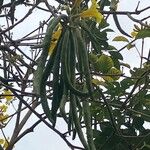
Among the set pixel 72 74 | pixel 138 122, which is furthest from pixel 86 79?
pixel 138 122

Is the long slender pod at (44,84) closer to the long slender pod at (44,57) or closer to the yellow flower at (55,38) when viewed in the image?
the long slender pod at (44,57)

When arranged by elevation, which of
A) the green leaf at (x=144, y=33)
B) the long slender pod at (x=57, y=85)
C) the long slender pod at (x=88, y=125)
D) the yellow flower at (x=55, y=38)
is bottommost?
the long slender pod at (x=88, y=125)

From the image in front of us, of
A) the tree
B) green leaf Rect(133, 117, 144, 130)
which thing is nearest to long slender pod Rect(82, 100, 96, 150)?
the tree

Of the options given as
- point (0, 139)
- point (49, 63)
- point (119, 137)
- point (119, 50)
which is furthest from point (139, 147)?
point (0, 139)

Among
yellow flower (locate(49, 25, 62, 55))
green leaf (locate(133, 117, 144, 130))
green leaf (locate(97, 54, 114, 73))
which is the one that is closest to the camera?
yellow flower (locate(49, 25, 62, 55))

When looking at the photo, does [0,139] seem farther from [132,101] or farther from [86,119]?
[86,119]

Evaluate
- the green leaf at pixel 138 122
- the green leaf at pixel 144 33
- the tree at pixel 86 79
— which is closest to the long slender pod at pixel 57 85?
the tree at pixel 86 79

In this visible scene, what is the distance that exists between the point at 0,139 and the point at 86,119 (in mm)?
1857

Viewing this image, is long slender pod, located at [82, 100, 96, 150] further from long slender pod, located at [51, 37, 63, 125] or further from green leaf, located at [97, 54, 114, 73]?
green leaf, located at [97, 54, 114, 73]

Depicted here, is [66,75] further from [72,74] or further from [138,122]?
[138,122]

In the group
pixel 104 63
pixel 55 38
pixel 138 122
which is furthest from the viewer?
pixel 138 122

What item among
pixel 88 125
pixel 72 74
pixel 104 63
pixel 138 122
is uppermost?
pixel 104 63

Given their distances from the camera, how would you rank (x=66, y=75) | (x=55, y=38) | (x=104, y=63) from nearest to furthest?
(x=66, y=75), (x=55, y=38), (x=104, y=63)

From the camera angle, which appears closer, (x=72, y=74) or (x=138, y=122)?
(x=72, y=74)
